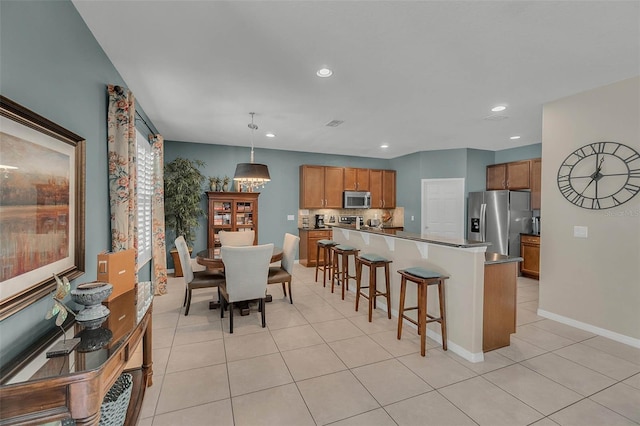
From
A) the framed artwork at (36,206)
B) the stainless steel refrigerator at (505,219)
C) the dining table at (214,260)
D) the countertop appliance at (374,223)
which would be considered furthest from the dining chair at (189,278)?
the stainless steel refrigerator at (505,219)

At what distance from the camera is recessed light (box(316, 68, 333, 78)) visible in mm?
2677

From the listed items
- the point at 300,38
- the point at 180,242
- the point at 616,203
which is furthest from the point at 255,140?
the point at 616,203

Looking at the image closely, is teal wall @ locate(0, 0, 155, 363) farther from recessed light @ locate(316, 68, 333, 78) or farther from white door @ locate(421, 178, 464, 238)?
white door @ locate(421, 178, 464, 238)

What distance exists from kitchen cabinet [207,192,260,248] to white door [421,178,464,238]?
12.7 feet

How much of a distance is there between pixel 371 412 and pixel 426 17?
8.89ft

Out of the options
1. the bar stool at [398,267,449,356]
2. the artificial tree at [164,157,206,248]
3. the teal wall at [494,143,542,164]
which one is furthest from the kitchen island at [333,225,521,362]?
the teal wall at [494,143,542,164]

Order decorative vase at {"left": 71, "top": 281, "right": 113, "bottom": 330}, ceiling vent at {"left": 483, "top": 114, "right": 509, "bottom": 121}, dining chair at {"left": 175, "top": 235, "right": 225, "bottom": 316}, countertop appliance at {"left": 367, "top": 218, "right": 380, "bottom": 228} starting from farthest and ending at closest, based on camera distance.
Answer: countertop appliance at {"left": 367, "top": 218, "right": 380, "bottom": 228} → ceiling vent at {"left": 483, "top": 114, "right": 509, "bottom": 121} → dining chair at {"left": 175, "top": 235, "right": 225, "bottom": 316} → decorative vase at {"left": 71, "top": 281, "right": 113, "bottom": 330}

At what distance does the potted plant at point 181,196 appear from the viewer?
16.9ft

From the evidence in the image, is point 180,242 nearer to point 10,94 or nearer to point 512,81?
point 10,94

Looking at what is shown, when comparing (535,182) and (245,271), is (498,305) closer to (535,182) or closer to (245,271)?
(245,271)

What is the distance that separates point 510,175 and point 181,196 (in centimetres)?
649

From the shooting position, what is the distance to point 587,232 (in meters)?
3.16

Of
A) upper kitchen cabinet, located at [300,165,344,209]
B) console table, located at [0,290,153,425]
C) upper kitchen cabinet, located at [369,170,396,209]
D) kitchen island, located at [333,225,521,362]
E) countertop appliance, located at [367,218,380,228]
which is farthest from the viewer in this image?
upper kitchen cabinet, located at [369,170,396,209]

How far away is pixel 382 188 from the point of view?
287 inches
